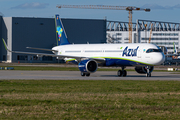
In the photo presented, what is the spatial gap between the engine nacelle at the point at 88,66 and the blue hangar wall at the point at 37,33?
76905 mm

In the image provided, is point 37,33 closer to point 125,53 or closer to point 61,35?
point 61,35

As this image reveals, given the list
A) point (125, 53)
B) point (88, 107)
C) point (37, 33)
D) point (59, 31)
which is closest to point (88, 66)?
point (125, 53)

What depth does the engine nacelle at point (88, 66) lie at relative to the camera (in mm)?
40312

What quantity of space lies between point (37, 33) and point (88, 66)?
262 ft

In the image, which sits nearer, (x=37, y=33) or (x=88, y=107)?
(x=88, y=107)

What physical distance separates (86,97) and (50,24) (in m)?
104

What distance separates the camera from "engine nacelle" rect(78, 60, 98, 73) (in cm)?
4031

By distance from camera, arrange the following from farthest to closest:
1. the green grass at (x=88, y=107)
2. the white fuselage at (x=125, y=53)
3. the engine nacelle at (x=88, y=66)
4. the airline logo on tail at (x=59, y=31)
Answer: the airline logo on tail at (x=59, y=31), the engine nacelle at (x=88, y=66), the white fuselage at (x=125, y=53), the green grass at (x=88, y=107)

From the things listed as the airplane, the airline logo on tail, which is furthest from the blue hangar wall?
the airplane

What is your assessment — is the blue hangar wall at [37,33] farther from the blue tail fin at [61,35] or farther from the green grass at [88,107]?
the green grass at [88,107]

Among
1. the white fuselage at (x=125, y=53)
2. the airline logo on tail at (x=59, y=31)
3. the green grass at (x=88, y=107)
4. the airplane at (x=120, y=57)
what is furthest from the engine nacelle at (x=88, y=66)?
the green grass at (x=88, y=107)

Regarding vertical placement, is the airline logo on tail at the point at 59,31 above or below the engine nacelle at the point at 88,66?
above

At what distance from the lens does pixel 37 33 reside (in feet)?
389

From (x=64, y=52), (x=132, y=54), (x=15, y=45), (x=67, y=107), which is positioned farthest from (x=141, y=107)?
(x=15, y=45)
